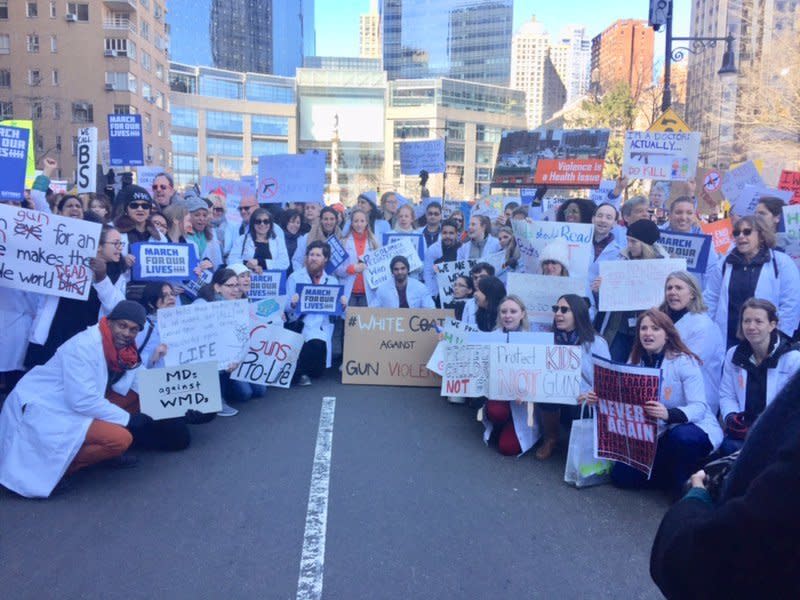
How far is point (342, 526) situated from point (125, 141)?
31.3 ft

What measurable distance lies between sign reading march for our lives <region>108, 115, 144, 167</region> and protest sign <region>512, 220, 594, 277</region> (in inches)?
273

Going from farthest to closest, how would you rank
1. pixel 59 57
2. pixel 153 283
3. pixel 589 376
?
pixel 59 57 → pixel 153 283 → pixel 589 376

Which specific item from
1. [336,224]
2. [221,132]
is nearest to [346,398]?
[336,224]

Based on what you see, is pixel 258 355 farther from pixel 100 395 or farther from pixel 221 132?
pixel 221 132

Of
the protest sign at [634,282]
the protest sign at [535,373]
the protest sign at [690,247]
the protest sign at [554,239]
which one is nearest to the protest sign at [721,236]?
the protest sign at [690,247]

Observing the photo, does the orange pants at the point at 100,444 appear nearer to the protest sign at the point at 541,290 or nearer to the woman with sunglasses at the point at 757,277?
the protest sign at the point at 541,290

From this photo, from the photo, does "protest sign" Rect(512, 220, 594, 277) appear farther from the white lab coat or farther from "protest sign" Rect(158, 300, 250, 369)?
the white lab coat

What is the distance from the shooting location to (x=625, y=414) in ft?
15.9

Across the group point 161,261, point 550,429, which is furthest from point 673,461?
point 161,261

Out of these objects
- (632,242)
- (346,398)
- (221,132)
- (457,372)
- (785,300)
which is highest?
(221,132)

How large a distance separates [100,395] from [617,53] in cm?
8101

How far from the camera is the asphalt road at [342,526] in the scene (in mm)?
3602

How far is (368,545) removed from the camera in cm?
401

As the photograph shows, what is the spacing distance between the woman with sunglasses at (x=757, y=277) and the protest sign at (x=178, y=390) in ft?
14.7
